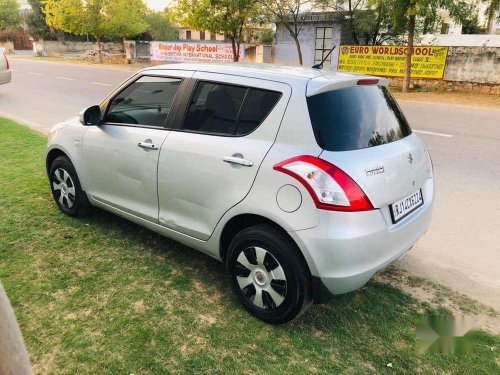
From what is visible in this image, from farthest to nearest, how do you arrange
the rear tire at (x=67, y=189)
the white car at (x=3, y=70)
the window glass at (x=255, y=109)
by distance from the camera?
the white car at (x=3, y=70) < the rear tire at (x=67, y=189) < the window glass at (x=255, y=109)

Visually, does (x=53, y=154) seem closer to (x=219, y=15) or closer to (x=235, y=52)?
(x=219, y=15)

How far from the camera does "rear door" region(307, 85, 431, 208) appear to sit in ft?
8.55

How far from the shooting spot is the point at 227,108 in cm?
307

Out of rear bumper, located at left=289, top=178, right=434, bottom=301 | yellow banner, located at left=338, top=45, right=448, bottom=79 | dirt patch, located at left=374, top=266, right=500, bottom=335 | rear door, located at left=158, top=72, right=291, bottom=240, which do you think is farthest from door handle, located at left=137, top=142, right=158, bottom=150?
yellow banner, located at left=338, top=45, right=448, bottom=79

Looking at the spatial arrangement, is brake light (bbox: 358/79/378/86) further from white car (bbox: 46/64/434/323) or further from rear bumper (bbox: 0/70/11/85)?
rear bumper (bbox: 0/70/11/85)

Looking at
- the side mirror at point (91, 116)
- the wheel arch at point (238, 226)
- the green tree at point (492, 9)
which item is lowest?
the wheel arch at point (238, 226)

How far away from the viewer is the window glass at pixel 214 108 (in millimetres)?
3022

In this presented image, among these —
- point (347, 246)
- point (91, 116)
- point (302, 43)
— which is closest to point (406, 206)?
point (347, 246)

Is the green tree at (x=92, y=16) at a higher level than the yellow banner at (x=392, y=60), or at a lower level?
higher

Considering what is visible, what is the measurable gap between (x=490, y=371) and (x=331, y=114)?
1.77 meters

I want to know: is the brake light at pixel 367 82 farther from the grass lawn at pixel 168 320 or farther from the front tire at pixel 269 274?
the grass lawn at pixel 168 320

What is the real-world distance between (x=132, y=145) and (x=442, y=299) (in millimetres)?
2678

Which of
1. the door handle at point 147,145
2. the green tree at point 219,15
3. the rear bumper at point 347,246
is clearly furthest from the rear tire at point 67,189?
the green tree at point 219,15

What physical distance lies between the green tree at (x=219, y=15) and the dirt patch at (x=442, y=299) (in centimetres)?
2009
